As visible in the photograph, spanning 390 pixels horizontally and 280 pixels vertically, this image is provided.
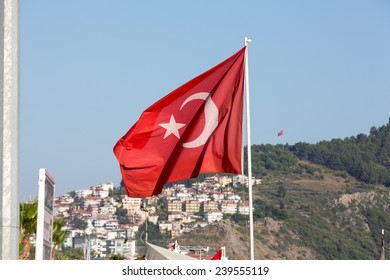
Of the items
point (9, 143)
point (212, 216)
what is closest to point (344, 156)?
point (212, 216)

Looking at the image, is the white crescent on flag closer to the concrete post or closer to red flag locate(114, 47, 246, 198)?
red flag locate(114, 47, 246, 198)

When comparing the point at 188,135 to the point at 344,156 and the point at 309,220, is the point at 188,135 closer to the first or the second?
the point at 309,220

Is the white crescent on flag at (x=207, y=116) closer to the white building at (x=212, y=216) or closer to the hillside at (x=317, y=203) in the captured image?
the hillside at (x=317, y=203)

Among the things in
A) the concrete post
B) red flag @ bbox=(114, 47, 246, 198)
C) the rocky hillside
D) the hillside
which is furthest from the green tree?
the hillside
